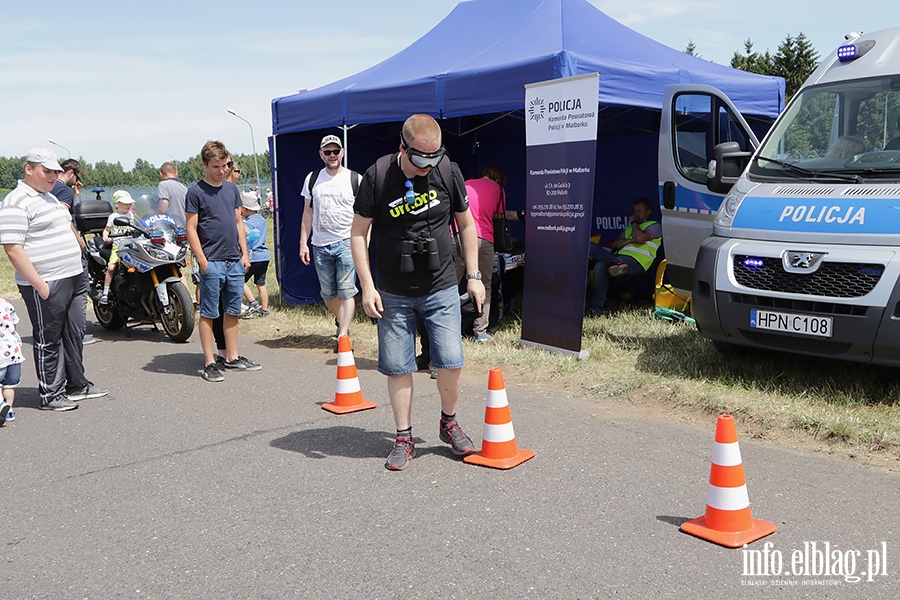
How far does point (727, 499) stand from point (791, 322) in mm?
2394

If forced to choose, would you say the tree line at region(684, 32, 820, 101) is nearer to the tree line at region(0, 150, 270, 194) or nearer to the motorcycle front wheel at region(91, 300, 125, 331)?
the motorcycle front wheel at region(91, 300, 125, 331)

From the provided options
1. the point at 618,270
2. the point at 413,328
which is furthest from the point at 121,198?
the point at 413,328

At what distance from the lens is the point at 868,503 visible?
4039mm

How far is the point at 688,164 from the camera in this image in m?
7.68

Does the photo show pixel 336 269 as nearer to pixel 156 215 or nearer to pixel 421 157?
pixel 156 215

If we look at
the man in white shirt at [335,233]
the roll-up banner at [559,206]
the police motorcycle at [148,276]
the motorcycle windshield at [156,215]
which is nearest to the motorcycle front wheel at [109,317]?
the police motorcycle at [148,276]

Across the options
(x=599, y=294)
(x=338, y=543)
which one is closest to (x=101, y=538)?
(x=338, y=543)

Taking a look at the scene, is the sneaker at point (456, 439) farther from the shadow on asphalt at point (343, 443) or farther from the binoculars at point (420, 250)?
the binoculars at point (420, 250)

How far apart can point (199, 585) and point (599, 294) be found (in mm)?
6854

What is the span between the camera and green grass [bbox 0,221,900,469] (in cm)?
506

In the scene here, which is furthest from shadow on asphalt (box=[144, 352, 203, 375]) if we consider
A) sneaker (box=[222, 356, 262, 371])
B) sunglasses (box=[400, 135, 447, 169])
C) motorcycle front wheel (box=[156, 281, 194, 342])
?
sunglasses (box=[400, 135, 447, 169])

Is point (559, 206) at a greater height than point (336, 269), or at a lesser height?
greater

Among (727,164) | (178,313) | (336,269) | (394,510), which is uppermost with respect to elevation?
(727,164)

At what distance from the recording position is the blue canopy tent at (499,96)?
8.29m
